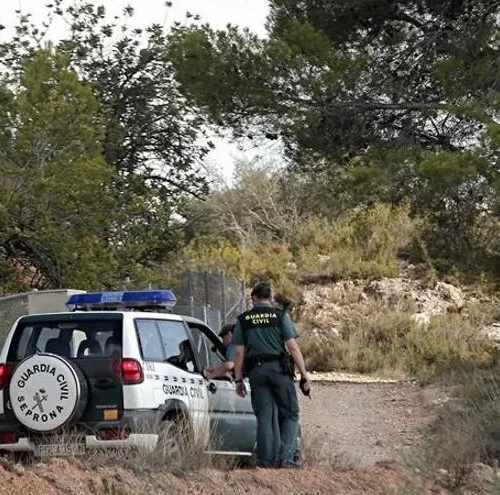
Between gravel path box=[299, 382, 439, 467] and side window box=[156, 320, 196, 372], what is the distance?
3.70m

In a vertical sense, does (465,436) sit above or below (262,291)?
below

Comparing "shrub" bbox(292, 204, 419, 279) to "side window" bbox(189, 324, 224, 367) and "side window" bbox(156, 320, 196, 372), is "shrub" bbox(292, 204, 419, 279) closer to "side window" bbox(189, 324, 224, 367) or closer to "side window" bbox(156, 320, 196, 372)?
"side window" bbox(189, 324, 224, 367)

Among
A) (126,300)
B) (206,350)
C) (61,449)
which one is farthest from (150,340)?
(61,449)

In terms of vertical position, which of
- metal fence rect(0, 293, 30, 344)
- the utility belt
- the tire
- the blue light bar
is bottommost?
the tire

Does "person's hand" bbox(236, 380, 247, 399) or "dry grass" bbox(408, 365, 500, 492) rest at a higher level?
"person's hand" bbox(236, 380, 247, 399)

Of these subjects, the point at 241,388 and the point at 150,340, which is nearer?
the point at 241,388

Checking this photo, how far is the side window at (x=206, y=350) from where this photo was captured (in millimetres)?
14047

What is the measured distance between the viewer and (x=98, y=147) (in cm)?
2238

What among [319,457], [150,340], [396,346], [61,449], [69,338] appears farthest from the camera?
[396,346]

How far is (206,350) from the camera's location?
14.3 meters

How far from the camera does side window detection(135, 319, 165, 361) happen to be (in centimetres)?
1261

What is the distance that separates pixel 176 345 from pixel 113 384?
118 centimetres

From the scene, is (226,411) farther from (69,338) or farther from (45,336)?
(45,336)

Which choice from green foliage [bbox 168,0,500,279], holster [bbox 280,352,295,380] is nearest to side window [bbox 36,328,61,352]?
holster [bbox 280,352,295,380]
